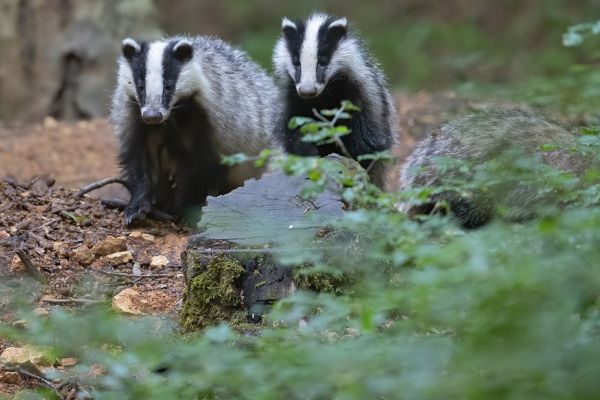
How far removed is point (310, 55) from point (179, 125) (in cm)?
107

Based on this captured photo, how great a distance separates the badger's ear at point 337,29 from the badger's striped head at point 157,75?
90 cm

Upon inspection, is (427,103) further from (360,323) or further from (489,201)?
(360,323)

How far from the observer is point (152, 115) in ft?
19.8

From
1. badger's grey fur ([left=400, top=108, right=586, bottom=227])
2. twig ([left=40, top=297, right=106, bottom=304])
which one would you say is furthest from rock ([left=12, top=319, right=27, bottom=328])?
badger's grey fur ([left=400, top=108, right=586, bottom=227])

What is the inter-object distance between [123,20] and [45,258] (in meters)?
5.85

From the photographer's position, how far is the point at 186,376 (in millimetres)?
2873

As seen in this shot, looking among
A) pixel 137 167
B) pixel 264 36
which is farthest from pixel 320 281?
pixel 264 36

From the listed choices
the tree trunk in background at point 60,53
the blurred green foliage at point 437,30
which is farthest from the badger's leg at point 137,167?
the blurred green foliage at point 437,30

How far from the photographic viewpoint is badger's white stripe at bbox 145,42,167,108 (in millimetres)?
6148

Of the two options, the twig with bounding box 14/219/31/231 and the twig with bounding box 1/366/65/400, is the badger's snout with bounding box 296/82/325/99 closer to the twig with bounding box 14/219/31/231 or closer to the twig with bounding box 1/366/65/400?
the twig with bounding box 14/219/31/231

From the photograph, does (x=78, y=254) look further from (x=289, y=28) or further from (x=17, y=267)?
(x=289, y=28)

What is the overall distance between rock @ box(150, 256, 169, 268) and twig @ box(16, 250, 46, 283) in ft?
1.99

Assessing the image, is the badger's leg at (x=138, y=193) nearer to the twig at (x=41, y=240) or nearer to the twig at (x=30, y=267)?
the twig at (x=41, y=240)

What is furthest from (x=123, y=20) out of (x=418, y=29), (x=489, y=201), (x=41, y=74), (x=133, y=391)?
(x=133, y=391)
